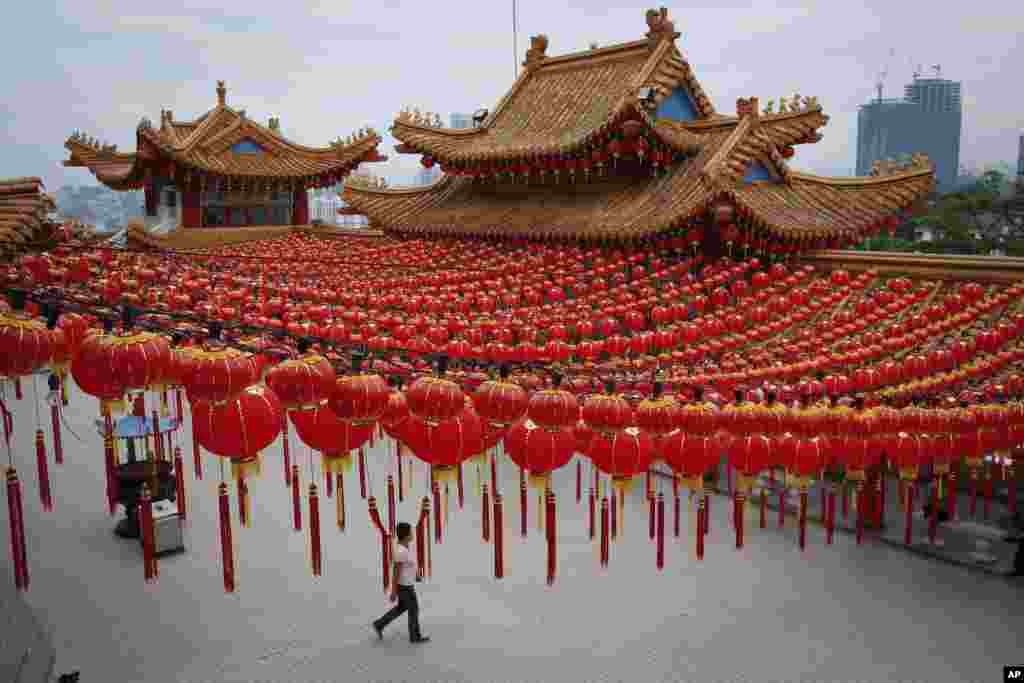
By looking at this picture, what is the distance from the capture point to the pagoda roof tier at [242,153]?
20031 mm

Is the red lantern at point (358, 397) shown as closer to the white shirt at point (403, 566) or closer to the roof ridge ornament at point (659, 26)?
the white shirt at point (403, 566)

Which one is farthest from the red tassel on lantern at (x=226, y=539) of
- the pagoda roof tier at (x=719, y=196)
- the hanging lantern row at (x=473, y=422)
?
the pagoda roof tier at (x=719, y=196)

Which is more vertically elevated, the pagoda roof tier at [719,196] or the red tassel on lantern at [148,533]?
the pagoda roof tier at [719,196]

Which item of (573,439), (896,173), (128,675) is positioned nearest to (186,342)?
(573,439)

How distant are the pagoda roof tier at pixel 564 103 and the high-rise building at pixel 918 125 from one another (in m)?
44.2

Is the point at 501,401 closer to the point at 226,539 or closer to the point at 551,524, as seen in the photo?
the point at 551,524

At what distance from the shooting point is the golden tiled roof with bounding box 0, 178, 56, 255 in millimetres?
7352

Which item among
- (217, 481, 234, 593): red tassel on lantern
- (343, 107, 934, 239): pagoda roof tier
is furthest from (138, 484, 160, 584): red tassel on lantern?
(343, 107, 934, 239): pagoda roof tier

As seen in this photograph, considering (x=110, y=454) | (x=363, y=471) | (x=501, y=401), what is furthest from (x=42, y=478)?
(x=363, y=471)

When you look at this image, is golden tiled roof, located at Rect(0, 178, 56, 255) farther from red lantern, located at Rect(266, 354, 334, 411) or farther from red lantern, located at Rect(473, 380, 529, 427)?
red lantern, located at Rect(473, 380, 529, 427)

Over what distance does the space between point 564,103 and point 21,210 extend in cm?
1035

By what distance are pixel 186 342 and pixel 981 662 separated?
8.48 metres

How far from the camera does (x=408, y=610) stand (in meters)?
8.31

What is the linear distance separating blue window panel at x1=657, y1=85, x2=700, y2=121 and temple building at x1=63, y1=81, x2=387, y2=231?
9845 mm
